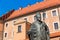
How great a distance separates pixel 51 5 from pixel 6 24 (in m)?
11.1

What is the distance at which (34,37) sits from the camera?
6.88 meters

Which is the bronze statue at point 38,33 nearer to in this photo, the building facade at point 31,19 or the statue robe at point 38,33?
the statue robe at point 38,33

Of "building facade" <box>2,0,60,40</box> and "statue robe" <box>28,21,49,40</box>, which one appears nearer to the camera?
"statue robe" <box>28,21,49,40</box>

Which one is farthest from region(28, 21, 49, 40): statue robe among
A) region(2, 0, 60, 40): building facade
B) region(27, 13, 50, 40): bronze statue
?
region(2, 0, 60, 40): building facade

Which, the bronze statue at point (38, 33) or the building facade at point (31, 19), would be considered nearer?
the bronze statue at point (38, 33)

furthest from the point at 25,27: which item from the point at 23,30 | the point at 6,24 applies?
the point at 6,24

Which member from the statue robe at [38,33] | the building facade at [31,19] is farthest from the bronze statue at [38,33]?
the building facade at [31,19]

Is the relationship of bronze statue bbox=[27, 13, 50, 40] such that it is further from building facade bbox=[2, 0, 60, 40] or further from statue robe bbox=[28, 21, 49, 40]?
building facade bbox=[2, 0, 60, 40]

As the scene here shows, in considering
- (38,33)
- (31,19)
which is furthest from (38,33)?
(31,19)

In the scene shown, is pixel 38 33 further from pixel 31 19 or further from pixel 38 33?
pixel 31 19

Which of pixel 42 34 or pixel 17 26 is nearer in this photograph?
pixel 42 34

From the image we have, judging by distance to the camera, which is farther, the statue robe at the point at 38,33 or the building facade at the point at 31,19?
the building facade at the point at 31,19

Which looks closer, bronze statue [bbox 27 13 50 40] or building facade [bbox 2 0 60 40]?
bronze statue [bbox 27 13 50 40]

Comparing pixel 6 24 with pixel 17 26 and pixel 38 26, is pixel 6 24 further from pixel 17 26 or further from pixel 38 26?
pixel 38 26
